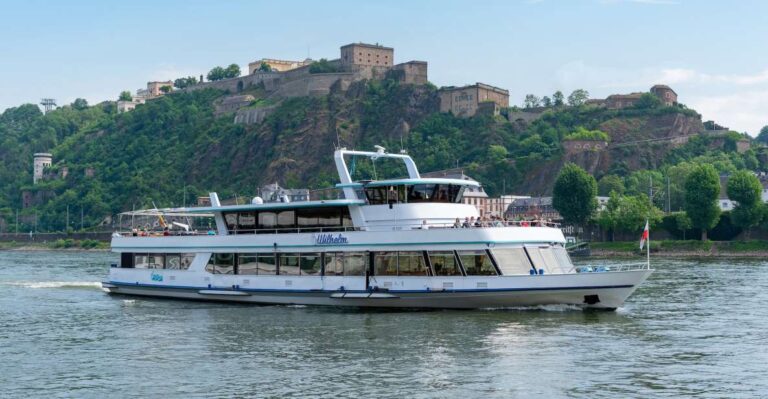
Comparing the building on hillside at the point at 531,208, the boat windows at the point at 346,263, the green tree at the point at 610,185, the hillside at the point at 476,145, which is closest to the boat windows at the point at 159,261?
the boat windows at the point at 346,263

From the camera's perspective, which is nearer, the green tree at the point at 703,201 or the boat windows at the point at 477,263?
the boat windows at the point at 477,263

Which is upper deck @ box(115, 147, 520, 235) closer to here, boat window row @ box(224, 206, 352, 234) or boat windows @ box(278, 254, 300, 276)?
boat window row @ box(224, 206, 352, 234)

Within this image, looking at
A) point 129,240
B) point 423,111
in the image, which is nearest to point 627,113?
point 423,111

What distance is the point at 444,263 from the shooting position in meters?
36.2

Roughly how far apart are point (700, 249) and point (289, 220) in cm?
6773

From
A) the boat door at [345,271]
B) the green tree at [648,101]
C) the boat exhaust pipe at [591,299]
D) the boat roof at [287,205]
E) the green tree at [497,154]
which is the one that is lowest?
the boat exhaust pipe at [591,299]

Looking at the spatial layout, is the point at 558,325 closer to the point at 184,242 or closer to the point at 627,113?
the point at 184,242

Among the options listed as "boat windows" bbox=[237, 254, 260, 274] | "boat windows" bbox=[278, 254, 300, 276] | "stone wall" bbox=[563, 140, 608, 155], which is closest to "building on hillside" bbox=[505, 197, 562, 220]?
"stone wall" bbox=[563, 140, 608, 155]

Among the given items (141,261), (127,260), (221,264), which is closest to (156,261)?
(141,261)

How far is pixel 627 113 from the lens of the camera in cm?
18038

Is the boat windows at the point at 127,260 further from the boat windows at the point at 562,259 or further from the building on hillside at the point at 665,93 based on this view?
the building on hillside at the point at 665,93

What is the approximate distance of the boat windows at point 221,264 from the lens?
1631 inches

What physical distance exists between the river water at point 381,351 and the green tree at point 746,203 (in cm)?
6047

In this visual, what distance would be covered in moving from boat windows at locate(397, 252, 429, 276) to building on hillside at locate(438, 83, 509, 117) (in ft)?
511
